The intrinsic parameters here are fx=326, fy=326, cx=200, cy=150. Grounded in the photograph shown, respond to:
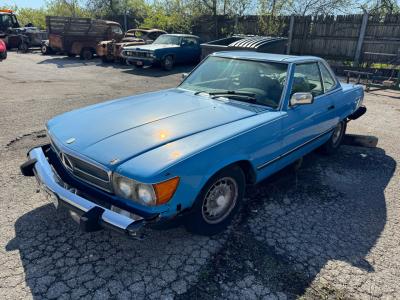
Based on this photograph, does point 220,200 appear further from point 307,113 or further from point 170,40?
point 170,40

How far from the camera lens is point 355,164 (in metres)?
4.97

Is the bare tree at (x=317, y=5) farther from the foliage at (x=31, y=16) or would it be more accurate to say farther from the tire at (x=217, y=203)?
the foliage at (x=31, y=16)

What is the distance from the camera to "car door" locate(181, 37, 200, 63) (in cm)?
1485

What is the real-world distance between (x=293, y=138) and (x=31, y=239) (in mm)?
2880

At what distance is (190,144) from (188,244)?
970 mm

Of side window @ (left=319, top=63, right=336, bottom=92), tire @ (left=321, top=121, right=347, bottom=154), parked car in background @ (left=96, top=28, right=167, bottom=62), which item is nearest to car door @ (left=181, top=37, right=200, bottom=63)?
parked car in background @ (left=96, top=28, right=167, bottom=62)

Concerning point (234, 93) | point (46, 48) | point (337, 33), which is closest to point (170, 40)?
point (337, 33)

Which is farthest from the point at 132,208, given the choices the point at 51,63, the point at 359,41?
the point at 51,63

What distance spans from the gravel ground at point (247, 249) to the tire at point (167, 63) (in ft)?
33.0

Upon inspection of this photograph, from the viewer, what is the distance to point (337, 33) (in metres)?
14.8

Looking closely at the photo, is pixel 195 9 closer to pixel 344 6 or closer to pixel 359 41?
pixel 344 6

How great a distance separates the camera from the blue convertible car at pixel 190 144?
8.00 ft

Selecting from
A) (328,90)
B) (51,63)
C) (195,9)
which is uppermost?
(195,9)

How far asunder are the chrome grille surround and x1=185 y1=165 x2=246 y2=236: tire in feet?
2.38
